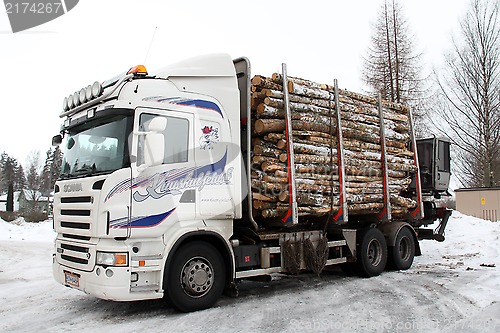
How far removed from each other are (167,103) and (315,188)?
327cm

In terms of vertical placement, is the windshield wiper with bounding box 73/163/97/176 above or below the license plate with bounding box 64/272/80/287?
above

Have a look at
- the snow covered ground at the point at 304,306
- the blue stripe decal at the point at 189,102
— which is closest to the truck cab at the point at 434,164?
the snow covered ground at the point at 304,306

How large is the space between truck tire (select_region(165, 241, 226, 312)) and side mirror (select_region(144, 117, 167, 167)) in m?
1.32

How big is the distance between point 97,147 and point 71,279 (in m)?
1.94

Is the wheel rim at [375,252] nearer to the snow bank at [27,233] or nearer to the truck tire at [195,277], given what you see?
the truck tire at [195,277]

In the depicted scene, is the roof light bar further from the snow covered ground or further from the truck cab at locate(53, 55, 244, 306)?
the snow covered ground

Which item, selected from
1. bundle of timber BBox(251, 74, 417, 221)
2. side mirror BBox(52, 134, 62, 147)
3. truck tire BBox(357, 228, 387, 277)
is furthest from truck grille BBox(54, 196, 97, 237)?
truck tire BBox(357, 228, 387, 277)

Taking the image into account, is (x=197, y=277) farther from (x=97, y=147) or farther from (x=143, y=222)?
(x=97, y=147)

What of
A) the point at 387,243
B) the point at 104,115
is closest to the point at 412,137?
the point at 387,243

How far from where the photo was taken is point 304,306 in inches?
269

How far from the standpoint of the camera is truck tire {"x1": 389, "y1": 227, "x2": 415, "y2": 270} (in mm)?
10117

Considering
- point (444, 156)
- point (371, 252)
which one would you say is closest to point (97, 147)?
point (371, 252)

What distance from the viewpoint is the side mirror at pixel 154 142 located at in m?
6.16

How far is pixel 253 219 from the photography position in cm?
763
